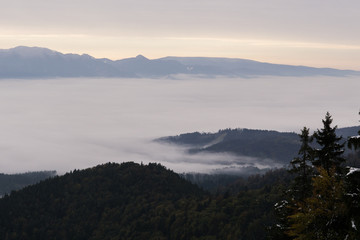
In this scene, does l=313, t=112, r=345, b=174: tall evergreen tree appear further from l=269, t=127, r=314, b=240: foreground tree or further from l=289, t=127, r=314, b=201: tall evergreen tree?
l=289, t=127, r=314, b=201: tall evergreen tree

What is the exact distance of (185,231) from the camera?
196500 mm

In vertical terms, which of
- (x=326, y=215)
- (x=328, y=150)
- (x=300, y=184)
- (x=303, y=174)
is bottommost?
(x=300, y=184)

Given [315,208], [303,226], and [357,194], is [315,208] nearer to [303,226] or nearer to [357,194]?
[303,226]

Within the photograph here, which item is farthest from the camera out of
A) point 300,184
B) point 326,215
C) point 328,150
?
point 300,184

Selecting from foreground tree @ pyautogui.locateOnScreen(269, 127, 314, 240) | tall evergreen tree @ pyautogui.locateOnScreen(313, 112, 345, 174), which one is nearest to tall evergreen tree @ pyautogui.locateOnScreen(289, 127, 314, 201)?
foreground tree @ pyautogui.locateOnScreen(269, 127, 314, 240)

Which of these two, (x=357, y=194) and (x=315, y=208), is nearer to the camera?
(x=357, y=194)

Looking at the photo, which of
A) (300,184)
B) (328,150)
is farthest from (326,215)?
(300,184)

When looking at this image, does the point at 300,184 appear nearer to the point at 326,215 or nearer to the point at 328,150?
the point at 328,150

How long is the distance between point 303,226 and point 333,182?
9.26ft

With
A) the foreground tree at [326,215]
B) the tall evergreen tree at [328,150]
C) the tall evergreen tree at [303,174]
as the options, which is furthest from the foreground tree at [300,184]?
the foreground tree at [326,215]

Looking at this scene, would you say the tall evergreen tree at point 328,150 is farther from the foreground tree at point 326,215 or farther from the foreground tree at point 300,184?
the foreground tree at point 326,215

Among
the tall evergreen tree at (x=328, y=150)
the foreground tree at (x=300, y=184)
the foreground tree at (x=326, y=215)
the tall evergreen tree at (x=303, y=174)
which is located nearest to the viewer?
the foreground tree at (x=326, y=215)

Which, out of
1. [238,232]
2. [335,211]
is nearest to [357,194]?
[335,211]

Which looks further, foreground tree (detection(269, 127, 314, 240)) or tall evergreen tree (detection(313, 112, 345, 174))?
foreground tree (detection(269, 127, 314, 240))
